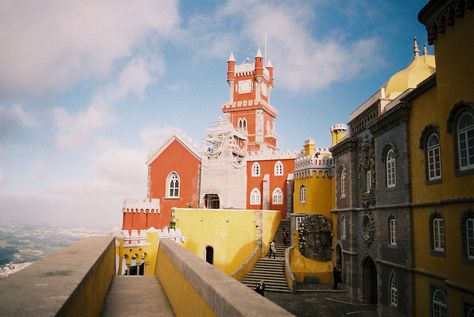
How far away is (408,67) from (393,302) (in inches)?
452

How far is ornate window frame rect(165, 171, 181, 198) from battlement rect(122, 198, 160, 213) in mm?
3486

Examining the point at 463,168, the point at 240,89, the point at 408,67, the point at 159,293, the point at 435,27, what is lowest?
the point at 159,293

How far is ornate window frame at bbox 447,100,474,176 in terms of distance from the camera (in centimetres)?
1130

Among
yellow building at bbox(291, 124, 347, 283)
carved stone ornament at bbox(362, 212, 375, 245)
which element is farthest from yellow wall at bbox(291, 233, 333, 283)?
carved stone ornament at bbox(362, 212, 375, 245)

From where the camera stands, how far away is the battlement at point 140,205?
34.7 m

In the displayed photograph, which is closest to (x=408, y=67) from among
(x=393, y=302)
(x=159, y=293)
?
(x=393, y=302)

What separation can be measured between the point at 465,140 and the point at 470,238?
2881 mm

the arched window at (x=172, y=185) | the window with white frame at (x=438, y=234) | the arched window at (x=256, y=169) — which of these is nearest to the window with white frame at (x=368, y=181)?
the window with white frame at (x=438, y=234)

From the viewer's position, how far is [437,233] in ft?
47.1

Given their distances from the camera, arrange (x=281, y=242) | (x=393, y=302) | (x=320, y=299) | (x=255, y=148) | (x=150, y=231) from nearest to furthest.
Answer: (x=393, y=302), (x=320, y=299), (x=150, y=231), (x=281, y=242), (x=255, y=148)

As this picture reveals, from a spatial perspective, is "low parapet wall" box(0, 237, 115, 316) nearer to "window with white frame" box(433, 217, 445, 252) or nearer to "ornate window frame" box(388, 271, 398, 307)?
"window with white frame" box(433, 217, 445, 252)

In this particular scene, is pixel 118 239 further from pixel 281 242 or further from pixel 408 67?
pixel 408 67

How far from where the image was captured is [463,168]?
1158 cm

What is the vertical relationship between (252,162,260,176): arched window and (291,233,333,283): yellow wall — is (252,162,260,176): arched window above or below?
above
